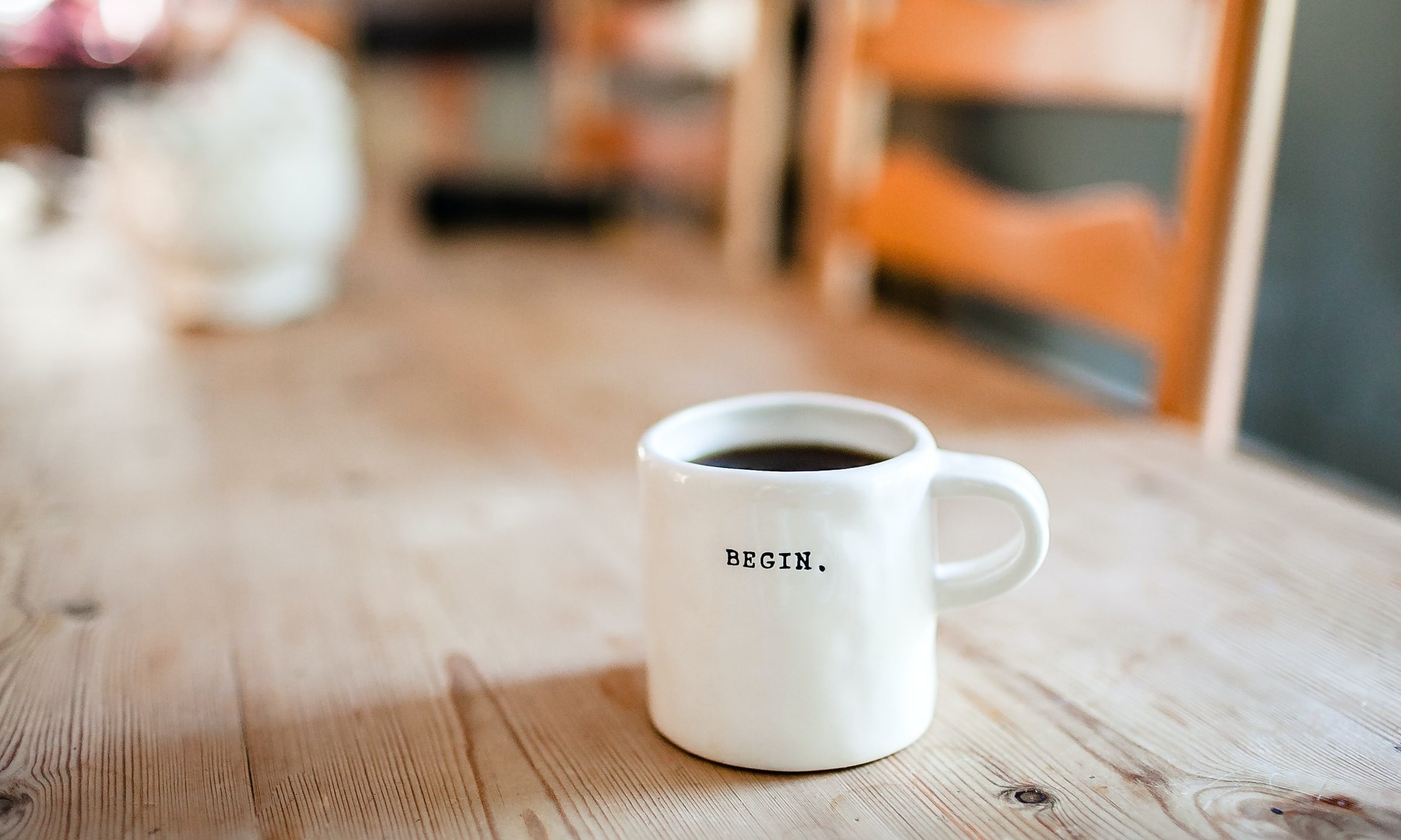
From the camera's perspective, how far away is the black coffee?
1.32 feet

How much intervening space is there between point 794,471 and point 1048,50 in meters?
0.63

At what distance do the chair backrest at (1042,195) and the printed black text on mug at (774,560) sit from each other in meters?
0.50

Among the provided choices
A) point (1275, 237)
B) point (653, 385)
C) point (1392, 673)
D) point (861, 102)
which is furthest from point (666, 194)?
point (1392, 673)

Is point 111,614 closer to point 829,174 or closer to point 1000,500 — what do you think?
point 1000,500

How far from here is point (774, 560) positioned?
37 cm

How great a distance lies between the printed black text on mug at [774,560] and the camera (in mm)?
365

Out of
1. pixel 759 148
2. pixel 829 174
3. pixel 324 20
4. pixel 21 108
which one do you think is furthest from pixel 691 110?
pixel 21 108

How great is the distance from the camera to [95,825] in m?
0.37

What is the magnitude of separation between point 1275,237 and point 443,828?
0.70 metres

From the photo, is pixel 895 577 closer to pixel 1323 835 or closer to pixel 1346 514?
pixel 1323 835

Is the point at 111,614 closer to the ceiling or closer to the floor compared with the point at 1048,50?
closer to the floor

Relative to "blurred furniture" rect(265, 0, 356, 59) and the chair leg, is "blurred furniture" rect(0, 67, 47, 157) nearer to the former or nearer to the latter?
"blurred furniture" rect(265, 0, 356, 59)

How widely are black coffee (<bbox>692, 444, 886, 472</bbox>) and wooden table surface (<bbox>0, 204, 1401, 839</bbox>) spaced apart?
0.35 ft

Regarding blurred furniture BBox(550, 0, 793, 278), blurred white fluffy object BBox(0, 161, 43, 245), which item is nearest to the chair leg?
blurred furniture BBox(550, 0, 793, 278)
